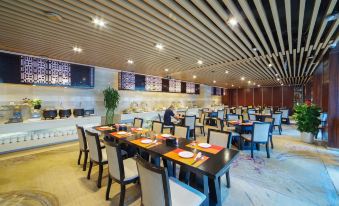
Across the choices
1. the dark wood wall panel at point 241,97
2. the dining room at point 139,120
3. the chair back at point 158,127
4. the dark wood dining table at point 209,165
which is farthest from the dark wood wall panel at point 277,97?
the dark wood dining table at point 209,165

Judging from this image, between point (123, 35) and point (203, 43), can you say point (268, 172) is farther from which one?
point (123, 35)

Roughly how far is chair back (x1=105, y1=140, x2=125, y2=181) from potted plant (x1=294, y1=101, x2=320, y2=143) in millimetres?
6095

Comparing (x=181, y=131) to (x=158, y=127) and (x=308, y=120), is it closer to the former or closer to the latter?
(x=158, y=127)

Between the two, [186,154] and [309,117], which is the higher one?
[309,117]

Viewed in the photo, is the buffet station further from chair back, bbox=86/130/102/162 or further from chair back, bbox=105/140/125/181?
chair back, bbox=105/140/125/181

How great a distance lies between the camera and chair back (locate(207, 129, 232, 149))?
2896 millimetres

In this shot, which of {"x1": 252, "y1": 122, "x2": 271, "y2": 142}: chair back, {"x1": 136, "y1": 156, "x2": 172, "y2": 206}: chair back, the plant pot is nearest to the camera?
{"x1": 136, "y1": 156, "x2": 172, "y2": 206}: chair back

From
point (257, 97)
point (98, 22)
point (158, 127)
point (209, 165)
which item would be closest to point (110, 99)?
point (158, 127)

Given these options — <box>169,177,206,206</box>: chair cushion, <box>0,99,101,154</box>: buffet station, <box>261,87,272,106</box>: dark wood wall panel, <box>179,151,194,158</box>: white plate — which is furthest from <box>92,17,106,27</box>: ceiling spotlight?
<box>261,87,272,106</box>: dark wood wall panel

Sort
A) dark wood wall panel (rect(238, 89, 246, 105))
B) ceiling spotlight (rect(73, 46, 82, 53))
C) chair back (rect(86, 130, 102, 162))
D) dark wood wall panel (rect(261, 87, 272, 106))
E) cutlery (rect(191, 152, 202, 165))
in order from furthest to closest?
dark wood wall panel (rect(238, 89, 246, 105)) → dark wood wall panel (rect(261, 87, 272, 106)) → ceiling spotlight (rect(73, 46, 82, 53)) → chair back (rect(86, 130, 102, 162)) → cutlery (rect(191, 152, 202, 165))

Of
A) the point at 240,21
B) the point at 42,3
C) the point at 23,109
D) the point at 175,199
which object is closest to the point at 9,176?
the point at 23,109

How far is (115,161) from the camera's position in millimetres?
2254

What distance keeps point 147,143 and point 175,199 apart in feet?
3.87

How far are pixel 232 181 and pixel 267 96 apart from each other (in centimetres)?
1580
